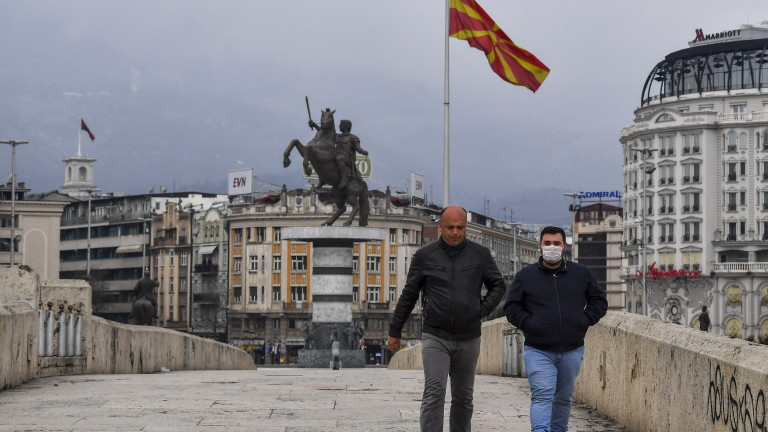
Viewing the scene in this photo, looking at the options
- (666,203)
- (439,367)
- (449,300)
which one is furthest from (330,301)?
(666,203)

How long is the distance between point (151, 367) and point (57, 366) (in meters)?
4.73

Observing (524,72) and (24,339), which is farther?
(524,72)

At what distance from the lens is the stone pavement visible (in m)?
14.2

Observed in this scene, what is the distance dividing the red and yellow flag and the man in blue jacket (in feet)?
61.1

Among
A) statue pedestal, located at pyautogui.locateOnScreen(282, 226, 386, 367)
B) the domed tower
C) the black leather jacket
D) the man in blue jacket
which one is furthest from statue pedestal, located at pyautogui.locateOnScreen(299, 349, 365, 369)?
the domed tower

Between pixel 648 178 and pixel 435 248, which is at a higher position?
pixel 648 178

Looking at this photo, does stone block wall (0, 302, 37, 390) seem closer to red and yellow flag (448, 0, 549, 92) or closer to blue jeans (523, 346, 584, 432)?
blue jeans (523, 346, 584, 432)

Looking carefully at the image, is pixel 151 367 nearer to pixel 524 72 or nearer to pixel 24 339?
pixel 24 339

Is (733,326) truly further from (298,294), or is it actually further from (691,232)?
(298,294)

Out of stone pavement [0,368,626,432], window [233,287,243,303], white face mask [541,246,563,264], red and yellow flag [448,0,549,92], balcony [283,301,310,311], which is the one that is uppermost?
red and yellow flag [448,0,549,92]

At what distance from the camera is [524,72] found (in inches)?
1193

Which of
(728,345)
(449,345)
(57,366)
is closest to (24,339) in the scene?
(57,366)

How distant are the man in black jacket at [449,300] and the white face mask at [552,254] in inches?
18.3

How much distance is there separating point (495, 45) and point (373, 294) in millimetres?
113622
